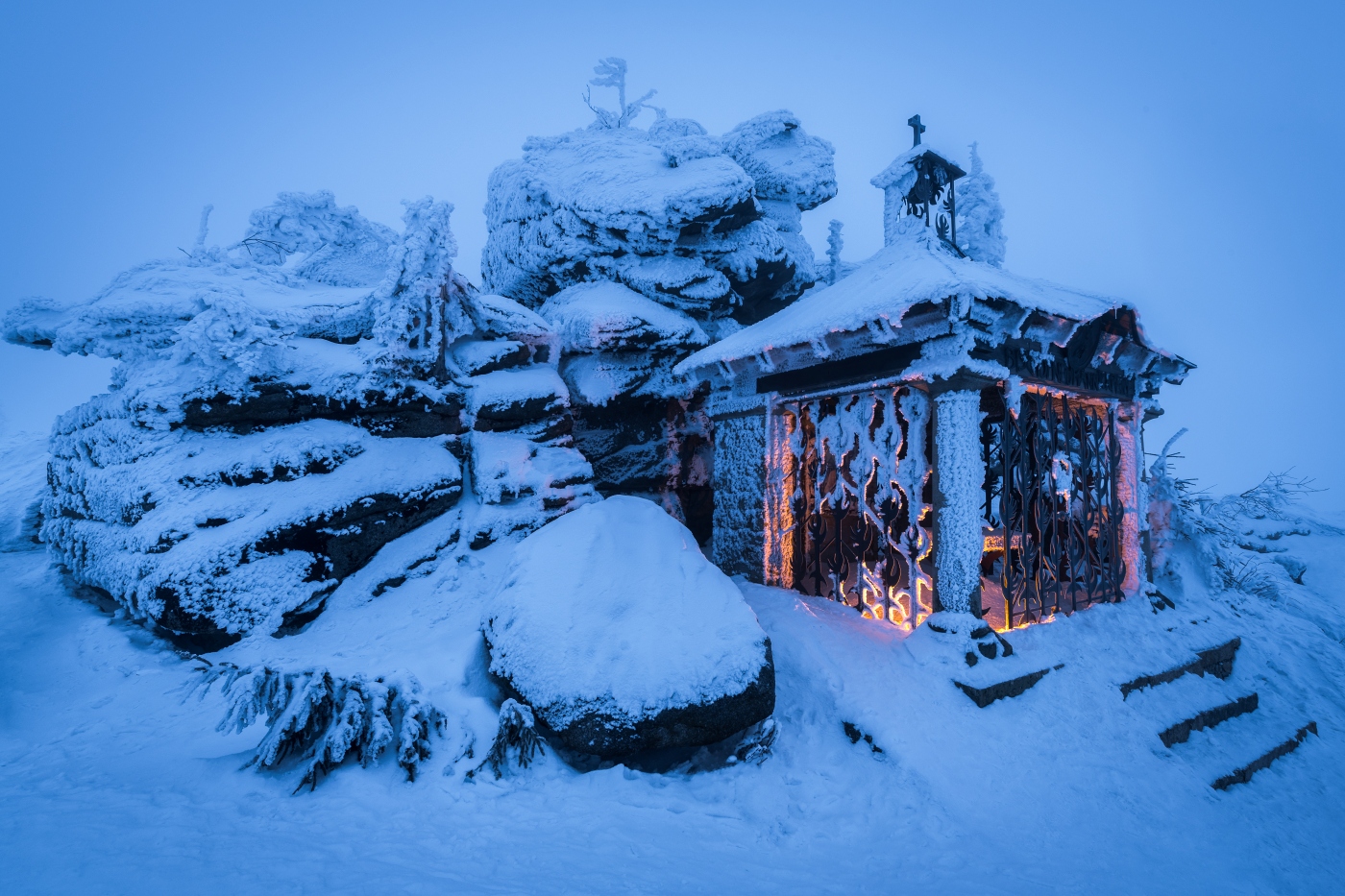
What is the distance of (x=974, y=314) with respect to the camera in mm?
6395

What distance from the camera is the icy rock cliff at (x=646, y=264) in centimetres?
1133

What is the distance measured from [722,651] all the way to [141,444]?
22.7 feet

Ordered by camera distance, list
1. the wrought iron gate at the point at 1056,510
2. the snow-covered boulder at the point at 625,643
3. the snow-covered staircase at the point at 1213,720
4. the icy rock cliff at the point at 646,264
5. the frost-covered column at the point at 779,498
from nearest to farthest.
Result: the snow-covered boulder at the point at 625,643, the snow-covered staircase at the point at 1213,720, the wrought iron gate at the point at 1056,510, the frost-covered column at the point at 779,498, the icy rock cliff at the point at 646,264

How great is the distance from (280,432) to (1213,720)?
11422mm

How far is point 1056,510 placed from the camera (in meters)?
7.74

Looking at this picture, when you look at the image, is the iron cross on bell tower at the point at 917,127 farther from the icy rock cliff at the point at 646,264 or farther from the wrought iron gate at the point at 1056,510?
the wrought iron gate at the point at 1056,510

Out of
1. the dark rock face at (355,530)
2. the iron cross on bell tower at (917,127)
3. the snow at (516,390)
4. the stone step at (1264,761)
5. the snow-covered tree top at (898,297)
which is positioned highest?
the iron cross on bell tower at (917,127)

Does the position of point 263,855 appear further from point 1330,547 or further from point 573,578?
point 1330,547

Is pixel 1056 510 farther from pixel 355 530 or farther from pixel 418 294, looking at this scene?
pixel 418 294

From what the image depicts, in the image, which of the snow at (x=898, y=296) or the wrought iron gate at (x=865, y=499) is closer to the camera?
the snow at (x=898, y=296)

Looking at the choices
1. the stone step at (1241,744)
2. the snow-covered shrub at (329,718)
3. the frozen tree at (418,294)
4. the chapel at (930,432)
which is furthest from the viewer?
the frozen tree at (418,294)

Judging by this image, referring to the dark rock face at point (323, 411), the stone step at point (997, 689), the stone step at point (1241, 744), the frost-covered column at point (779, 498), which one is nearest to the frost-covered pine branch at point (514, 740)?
the stone step at point (997, 689)

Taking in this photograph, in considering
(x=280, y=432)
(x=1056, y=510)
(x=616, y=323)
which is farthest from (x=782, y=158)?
(x=280, y=432)

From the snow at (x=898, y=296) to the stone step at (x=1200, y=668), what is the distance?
4265mm
